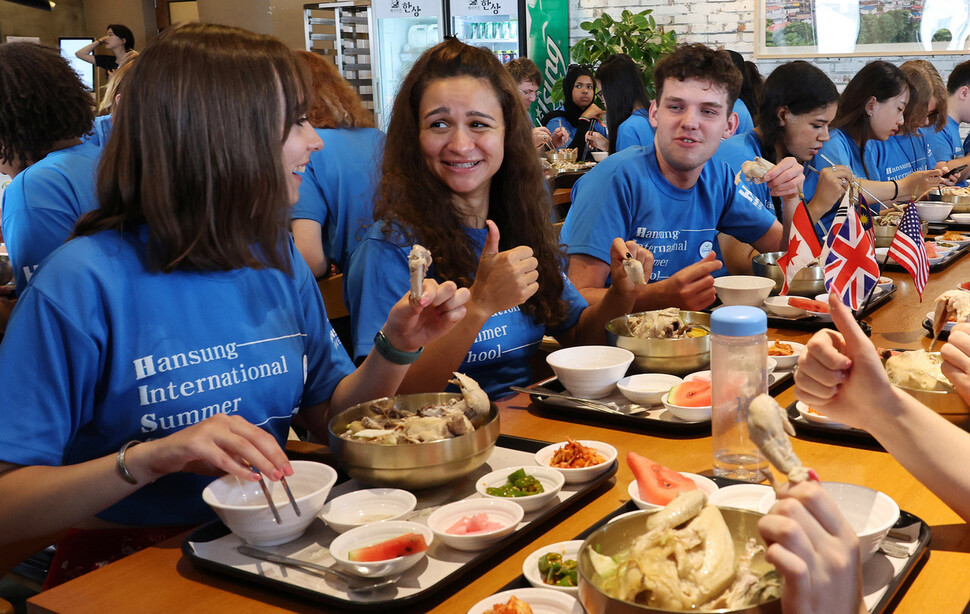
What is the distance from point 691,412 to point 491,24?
8.02 meters

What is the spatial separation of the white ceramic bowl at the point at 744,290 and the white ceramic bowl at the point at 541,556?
5.22 ft

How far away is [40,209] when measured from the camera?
109 inches

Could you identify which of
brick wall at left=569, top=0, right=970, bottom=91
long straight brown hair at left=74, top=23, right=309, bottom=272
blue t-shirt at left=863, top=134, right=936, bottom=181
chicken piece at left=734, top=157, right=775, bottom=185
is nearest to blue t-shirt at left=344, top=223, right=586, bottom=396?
long straight brown hair at left=74, top=23, right=309, bottom=272

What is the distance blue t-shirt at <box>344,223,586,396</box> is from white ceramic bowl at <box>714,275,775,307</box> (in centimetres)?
70

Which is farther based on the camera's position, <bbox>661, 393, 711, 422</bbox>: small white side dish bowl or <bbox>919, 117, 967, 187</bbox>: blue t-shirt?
<bbox>919, 117, 967, 187</bbox>: blue t-shirt

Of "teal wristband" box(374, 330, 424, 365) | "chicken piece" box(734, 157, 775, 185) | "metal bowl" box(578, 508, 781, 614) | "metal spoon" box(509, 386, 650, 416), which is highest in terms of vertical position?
"chicken piece" box(734, 157, 775, 185)

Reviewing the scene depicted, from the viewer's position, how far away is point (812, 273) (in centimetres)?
266

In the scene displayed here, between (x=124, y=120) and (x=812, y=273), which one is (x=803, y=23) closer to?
(x=812, y=273)

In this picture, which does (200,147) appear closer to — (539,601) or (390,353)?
(390,353)

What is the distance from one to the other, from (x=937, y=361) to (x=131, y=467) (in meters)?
1.56

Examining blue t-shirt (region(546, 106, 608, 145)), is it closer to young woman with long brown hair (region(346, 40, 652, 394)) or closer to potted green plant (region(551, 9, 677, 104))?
potted green plant (region(551, 9, 677, 104))

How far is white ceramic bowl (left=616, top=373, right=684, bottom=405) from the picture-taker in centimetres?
173

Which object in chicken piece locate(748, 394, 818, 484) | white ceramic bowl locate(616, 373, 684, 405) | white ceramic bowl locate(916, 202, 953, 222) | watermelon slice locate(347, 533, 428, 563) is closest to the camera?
chicken piece locate(748, 394, 818, 484)

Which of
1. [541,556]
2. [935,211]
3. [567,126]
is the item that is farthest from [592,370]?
[567,126]
